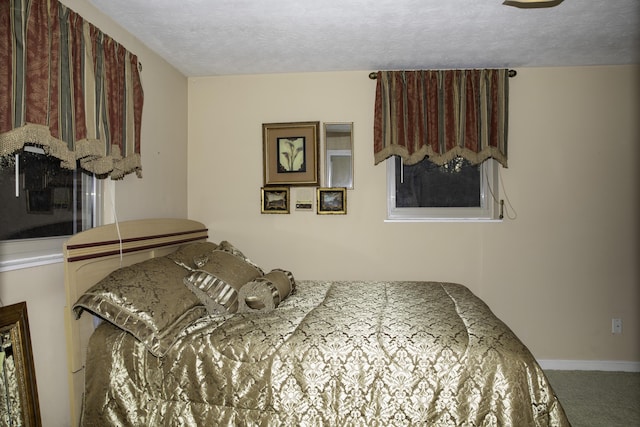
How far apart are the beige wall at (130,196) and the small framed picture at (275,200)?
710mm

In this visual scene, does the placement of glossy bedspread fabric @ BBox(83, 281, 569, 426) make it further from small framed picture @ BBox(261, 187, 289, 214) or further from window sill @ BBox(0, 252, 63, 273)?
small framed picture @ BBox(261, 187, 289, 214)

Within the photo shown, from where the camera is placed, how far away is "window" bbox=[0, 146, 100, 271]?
2.01 meters

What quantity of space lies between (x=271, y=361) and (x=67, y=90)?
64.7 inches

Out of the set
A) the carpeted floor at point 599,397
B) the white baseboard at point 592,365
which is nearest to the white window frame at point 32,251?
the carpeted floor at point 599,397

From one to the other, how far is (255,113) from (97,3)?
1499 mm

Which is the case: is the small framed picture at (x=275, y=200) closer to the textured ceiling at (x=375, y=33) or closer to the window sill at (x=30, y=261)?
the textured ceiling at (x=375, y=33)

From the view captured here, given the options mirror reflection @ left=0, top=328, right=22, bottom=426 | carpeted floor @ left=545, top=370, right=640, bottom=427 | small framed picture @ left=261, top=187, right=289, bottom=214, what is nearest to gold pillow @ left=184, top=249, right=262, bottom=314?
mirror reflection @ left=0, top=328, right=22, bottom=426

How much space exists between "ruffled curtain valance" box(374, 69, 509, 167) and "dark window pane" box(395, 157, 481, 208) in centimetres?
28

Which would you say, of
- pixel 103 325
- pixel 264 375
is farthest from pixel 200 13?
pixel 264 375

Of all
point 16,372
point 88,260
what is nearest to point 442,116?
point 88,260

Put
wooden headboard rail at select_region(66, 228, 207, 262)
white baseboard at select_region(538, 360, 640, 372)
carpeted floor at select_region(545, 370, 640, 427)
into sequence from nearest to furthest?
1. wooden headboard rail at select_region(66, 228, 207, 262)
2. carpeted floor at select_region(545, 370, 640, 427)
3. white baseboard at select_region(538, 360, 640, 372)

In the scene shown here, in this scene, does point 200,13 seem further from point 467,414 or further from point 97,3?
point 467,414

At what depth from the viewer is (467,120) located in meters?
3.43

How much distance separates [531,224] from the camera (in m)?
3.48
